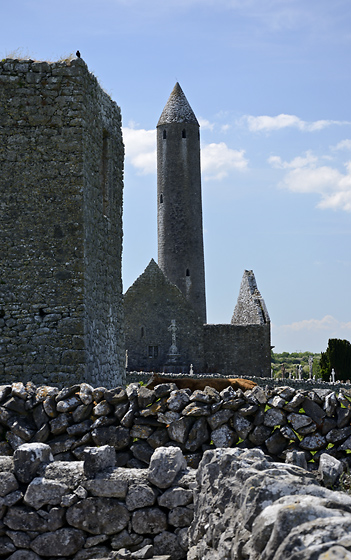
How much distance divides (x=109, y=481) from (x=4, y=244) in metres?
7.53

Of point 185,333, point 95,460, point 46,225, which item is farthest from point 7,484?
point 185,333

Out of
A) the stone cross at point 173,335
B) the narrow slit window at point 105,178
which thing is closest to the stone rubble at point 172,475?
the narrow slit window at point 105,178

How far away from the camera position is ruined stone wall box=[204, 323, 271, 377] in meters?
45.0

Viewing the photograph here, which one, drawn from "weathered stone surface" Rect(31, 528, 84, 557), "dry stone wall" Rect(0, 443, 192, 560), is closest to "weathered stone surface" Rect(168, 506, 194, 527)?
"dry stone wall" Rect(0, 443, 192, 560)

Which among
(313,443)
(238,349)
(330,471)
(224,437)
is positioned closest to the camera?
(330,471)

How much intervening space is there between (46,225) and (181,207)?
4366 centimetres

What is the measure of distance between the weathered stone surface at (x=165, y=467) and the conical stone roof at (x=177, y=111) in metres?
52.5

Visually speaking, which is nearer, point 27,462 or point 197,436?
point 27,462

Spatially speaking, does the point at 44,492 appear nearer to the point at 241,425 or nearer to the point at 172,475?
the point at 172,475

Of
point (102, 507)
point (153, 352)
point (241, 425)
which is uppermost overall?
point (153, 352)

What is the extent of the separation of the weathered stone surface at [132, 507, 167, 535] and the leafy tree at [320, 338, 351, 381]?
42.8 metres

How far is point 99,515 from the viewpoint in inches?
268

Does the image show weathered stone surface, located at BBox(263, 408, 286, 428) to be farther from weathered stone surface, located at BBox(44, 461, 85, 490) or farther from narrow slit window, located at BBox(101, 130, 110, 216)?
narrow slit window, located at BBox(101, 130, 110, 216)

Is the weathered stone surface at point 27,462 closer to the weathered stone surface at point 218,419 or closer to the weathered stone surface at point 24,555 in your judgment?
the weathered stone surface at point 24,555
